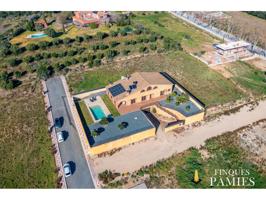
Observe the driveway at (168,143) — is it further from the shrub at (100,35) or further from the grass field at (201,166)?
the shrub at (100,35)

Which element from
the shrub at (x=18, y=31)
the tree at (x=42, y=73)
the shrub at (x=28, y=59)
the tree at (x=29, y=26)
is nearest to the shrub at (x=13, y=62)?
the shrub at (x=28, y=59)

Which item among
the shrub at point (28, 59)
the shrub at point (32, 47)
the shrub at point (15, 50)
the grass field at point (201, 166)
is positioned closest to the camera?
the grass field at point (201, 166)

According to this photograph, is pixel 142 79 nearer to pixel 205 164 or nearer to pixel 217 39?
pixel 205 164

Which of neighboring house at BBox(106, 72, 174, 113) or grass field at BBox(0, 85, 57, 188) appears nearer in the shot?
grass field at BBox(0, 85, 57, 188)

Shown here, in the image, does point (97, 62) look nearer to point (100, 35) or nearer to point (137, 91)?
point (100, 35)

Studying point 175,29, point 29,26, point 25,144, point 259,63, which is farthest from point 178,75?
point 29,26

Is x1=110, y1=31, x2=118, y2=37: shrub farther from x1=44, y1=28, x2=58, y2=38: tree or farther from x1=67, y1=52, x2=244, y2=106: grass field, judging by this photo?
x1=44, y1=28, x2=58, y2=38: tree

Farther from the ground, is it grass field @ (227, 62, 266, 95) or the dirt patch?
the dirt patch

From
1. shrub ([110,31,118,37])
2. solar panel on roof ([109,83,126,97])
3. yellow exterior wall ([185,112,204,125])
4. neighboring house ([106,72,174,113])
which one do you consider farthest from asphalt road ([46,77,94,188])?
shrub ([110,31,118,37])

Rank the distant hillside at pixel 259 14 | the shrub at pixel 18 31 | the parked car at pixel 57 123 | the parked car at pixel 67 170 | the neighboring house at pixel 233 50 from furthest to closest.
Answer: the distant hillside at pixel 259 14, the shrub at pixel 18 31, the neighboring house at pixel 233 50, the parked car at pixel 57 123, the parked car at pixel 67 170
